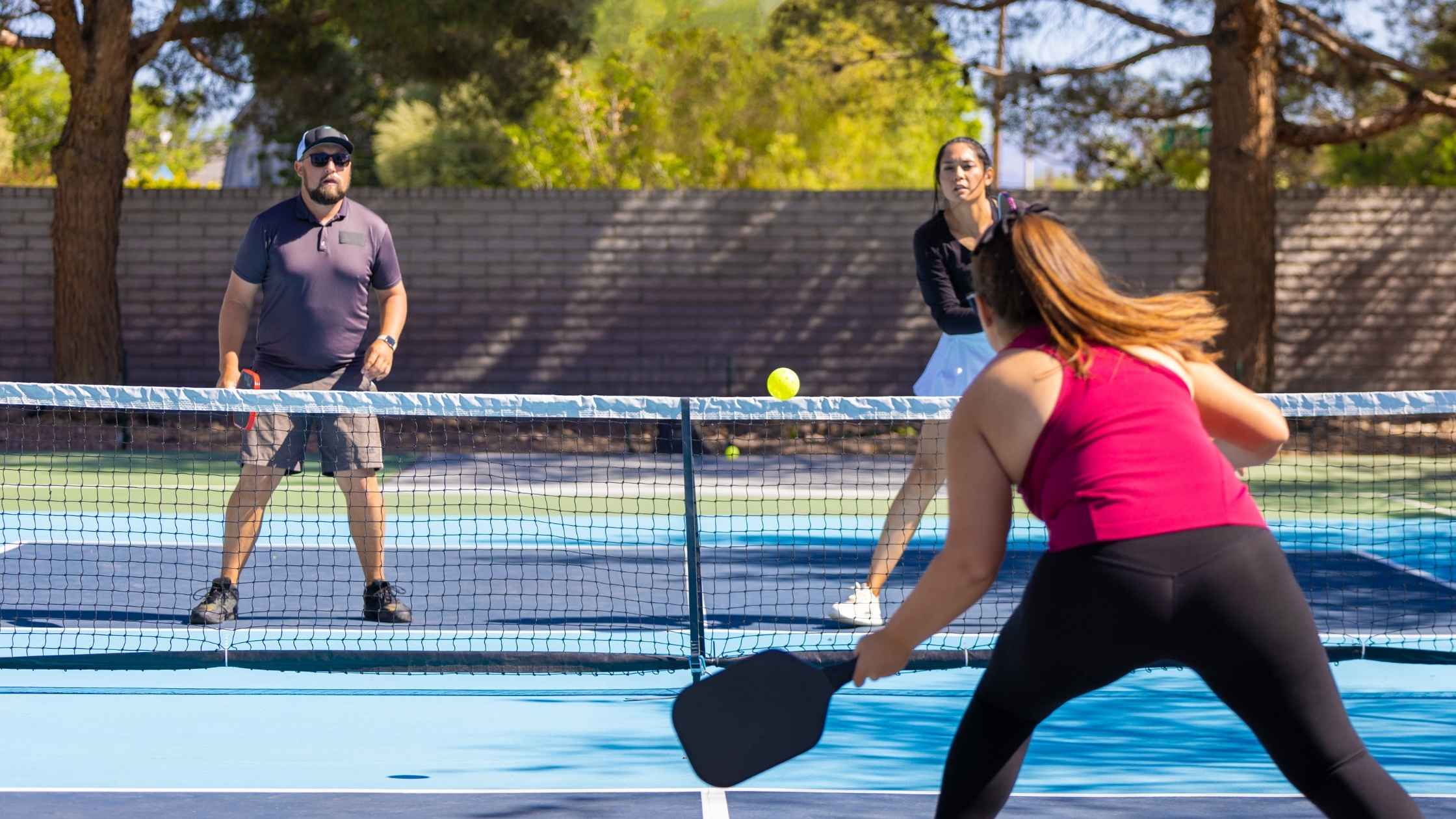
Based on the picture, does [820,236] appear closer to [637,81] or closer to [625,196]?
[625,196]

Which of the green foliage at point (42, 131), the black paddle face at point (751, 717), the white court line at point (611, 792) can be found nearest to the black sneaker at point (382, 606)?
the white court line at point (611, 792)

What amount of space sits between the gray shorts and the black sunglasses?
2.79 ft

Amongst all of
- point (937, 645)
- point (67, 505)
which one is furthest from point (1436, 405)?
point (67, 505)

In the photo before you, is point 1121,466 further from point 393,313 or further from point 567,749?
point 393,313

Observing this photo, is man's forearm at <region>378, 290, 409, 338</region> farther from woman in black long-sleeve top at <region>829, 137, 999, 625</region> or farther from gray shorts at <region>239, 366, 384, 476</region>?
woman in black long-sleeve top at <region>829, 137, 999, 625</region>

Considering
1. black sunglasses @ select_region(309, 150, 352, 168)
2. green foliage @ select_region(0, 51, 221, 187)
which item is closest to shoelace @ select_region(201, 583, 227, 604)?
black sunglasses @ select_region(309, 150, 352, 168)

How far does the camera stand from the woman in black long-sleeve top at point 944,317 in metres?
6.84

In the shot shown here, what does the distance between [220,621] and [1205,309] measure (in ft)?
16.2

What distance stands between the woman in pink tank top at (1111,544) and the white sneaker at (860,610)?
398 centimetres

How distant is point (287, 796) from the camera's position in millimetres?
4883

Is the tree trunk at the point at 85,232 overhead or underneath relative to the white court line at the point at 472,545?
overhead

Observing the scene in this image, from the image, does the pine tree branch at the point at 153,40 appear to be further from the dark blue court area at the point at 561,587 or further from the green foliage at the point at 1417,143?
the green foliage at the point at 1417,143

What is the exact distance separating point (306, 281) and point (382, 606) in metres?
1.37

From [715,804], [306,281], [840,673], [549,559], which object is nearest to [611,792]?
[715,804]
